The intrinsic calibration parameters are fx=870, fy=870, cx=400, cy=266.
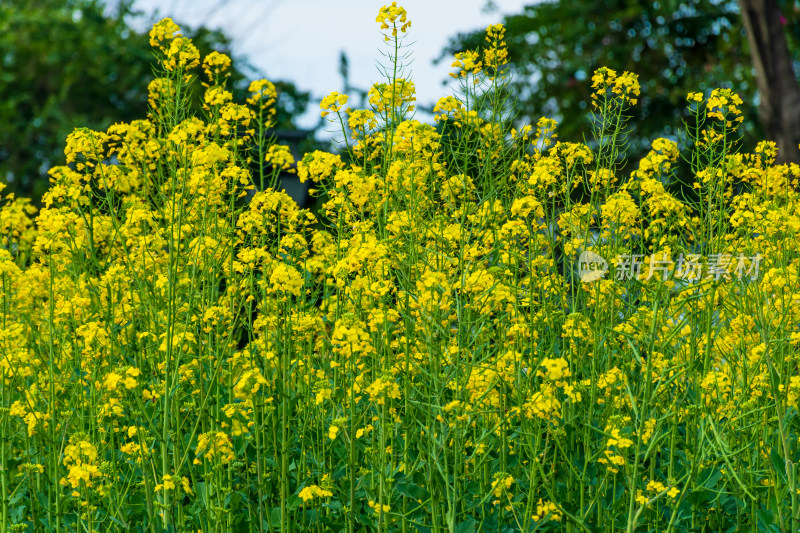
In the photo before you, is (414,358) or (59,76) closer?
(414,358)

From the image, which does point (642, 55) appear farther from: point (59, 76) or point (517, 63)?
point (59, 76)

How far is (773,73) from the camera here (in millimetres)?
9773

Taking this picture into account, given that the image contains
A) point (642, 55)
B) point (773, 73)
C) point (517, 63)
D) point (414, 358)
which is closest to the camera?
point (414, 358)

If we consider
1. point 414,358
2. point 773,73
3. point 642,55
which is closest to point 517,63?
point 642,55

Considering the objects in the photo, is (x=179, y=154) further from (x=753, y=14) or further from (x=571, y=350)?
(x=753, y=14)

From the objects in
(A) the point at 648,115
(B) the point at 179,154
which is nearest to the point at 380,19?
(B) the point at 179,154

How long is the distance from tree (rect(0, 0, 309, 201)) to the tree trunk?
38.0 feet

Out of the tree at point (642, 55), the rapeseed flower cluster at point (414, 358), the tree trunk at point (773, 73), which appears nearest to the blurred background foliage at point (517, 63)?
the tree at point (642, 55)

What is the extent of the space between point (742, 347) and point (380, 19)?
208cm

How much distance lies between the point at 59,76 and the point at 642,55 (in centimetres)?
1281

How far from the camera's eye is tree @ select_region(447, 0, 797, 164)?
16.1 metres

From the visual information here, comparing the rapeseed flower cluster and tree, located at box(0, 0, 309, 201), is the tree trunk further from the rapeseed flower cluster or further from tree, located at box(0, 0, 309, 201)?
tree, located at box(0, 0, 309, 201)

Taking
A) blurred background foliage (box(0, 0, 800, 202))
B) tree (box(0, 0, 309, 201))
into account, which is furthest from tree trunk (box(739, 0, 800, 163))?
tree (box(0, 0, 309, 201))

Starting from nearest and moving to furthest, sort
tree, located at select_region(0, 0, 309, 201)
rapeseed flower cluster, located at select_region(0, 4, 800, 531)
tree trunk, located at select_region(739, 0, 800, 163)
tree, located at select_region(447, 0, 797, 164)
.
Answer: rapeseed flower cluster, located at select_region(0, 4, 800, 531)
tree trunk, located at select_region(739, 0, 800, 163)
tree, located at select_region(447, 0, 797, 164)
tree, located at select_region(0, 0, 309, 201)
